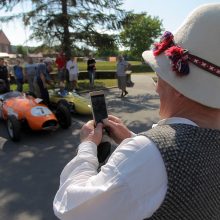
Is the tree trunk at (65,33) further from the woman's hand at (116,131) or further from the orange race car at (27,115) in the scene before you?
the woman's hand at (116,131)

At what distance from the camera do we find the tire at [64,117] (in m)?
8.73

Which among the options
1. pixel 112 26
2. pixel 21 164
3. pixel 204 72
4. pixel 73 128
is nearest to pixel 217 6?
pixel 204 72

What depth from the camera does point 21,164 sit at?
6367 mm

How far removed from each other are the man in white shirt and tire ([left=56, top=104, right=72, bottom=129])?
7.30m

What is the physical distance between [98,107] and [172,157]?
85 cm

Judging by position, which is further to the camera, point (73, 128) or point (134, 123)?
point (134, 123)

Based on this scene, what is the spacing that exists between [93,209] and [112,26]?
62.0ft

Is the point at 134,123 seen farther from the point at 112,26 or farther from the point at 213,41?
the point at 112,26

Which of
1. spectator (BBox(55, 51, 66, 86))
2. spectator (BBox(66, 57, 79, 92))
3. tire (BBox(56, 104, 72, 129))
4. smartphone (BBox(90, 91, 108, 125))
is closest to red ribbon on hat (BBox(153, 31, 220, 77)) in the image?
smartphone (BBox(90, 91, 108, 125))

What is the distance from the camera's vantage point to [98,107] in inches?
76.8

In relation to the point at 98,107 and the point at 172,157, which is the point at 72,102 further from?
the point at 172,157

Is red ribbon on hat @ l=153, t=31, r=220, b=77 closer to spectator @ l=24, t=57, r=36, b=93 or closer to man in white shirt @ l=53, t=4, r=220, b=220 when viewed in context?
man in white shirt @ l=53, t=4, r=220, b=220

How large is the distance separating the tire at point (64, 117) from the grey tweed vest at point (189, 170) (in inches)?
296

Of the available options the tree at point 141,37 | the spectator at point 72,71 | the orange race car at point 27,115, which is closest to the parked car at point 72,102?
the orange race car at point 27,115
